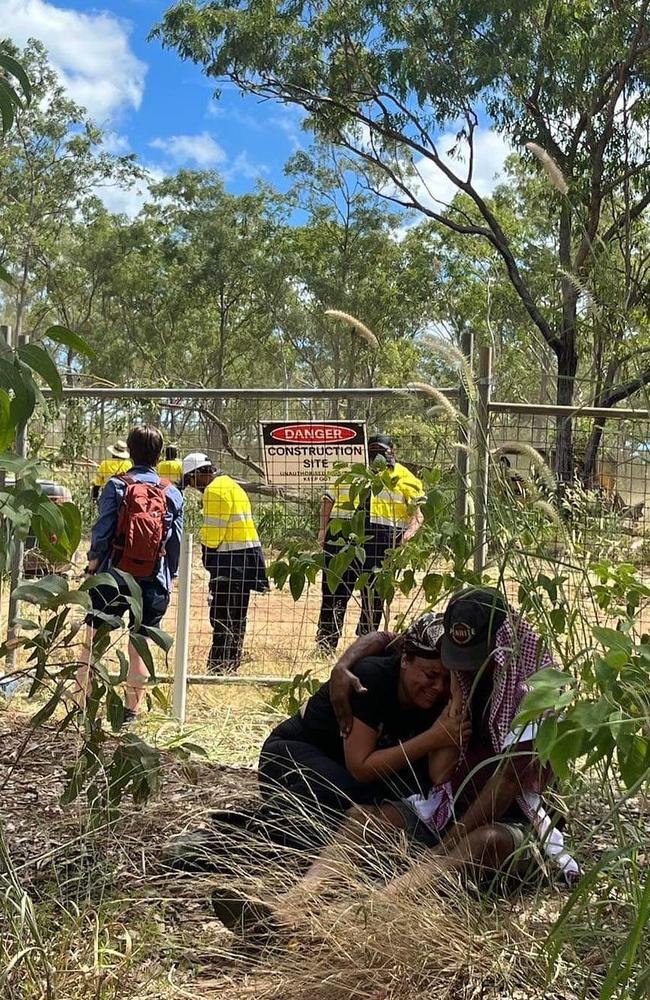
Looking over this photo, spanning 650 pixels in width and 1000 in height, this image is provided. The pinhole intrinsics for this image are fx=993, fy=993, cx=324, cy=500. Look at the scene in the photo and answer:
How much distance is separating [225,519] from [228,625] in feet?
2.30

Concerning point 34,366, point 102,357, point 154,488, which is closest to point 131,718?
point 154,488

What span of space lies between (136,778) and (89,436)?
4.18 metres

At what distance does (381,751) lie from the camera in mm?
3166

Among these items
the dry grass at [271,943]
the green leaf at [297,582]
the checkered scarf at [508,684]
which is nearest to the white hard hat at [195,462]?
the green leaf at [297,582]

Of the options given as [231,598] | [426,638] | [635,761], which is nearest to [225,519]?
[231,598]

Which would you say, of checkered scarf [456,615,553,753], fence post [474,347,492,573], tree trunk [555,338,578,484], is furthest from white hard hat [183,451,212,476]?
checkered scarf [456,615,553,753]

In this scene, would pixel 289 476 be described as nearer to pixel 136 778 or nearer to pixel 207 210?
pixel 136 778

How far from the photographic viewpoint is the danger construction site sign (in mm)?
5387

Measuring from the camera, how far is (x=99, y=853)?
2990 millimetres

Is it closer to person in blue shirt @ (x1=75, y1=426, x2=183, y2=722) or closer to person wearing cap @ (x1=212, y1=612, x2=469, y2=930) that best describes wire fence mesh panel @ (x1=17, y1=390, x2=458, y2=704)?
person in blue shirt @ (x1=75, y1=426, x2=183, y2=722)

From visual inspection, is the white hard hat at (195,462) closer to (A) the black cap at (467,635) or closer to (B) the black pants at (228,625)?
(B) the black pants at (228,625)

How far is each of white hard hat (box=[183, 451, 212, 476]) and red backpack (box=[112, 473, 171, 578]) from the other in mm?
1276

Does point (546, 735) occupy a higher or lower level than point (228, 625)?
higher

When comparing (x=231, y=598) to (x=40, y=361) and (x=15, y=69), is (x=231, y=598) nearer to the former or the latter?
(x=40, y=361)
